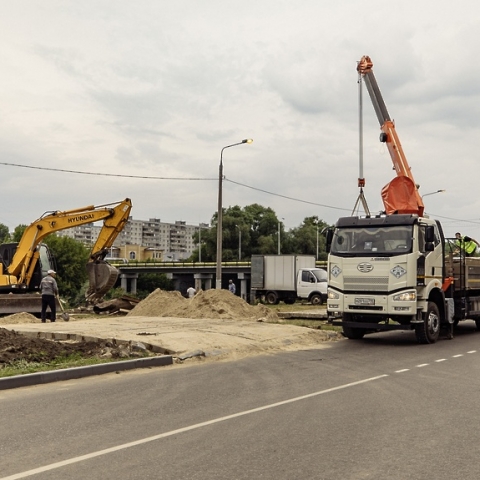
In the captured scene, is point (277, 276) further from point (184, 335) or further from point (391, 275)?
point (184, 335)

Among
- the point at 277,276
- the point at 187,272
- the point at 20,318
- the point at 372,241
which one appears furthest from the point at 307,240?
the point at 372,241

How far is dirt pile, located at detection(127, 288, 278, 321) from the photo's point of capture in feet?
74.4

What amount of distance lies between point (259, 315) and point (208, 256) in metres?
A: 88.2

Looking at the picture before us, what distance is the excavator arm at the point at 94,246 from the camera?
27484 millimetres

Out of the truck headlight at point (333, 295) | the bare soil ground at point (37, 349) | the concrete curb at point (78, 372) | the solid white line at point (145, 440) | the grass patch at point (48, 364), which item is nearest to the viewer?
the solid white line at point (145, 440)

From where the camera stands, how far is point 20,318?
23.4 meters

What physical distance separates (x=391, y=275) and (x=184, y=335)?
5073mm

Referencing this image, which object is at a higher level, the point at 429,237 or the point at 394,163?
the point at 394,163

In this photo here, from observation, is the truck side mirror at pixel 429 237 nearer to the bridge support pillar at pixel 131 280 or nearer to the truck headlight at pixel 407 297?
the truck headlight at pixel 407 297

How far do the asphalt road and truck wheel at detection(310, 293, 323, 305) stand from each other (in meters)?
29.1

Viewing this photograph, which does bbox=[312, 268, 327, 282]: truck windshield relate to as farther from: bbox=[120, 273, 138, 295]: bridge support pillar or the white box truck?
bbox=[120, 273, 138, 295]: bridge support pillar

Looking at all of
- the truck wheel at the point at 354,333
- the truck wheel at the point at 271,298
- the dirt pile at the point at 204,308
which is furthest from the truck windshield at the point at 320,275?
the truck wheel at the point at 354,333

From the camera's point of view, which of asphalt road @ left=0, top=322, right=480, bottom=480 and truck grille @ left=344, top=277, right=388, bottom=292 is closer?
asphalt road @ left=0, top=322, right=480, bottom=480

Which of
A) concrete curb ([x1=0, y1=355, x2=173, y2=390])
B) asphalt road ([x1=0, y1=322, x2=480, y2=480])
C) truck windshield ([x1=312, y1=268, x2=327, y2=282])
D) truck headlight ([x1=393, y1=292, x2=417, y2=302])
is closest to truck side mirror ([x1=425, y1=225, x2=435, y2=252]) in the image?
truck headlight ([x1=393, y1=292, x2=417, y2=302])
